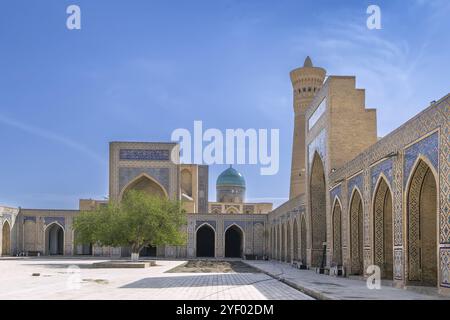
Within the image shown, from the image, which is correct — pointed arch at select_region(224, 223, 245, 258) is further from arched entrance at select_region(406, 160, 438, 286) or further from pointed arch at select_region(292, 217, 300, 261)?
arched entrance at select_region(406, 160, 438, 286)

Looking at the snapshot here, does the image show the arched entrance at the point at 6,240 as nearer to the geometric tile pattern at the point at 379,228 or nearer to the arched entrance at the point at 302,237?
the arched entrance at the point at 302,237

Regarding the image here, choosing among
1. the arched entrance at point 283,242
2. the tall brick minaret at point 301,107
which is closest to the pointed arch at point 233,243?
the tall brick minaret at point 301,107

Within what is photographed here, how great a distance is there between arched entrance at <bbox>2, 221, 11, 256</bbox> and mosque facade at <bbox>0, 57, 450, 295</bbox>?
5 centimetres

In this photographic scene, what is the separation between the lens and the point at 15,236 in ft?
109

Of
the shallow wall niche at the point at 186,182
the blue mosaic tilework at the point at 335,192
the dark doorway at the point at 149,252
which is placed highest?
the shallow wall niche at the point at 186,182

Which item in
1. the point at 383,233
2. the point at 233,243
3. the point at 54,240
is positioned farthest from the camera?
the point at 233,243

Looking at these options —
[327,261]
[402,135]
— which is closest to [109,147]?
[327,261]

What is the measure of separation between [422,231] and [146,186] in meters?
25.1

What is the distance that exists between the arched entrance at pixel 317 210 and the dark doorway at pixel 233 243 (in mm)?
17347

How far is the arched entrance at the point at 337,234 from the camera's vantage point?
17.2 m

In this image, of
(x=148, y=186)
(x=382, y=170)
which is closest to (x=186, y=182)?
(x=148, y=186)

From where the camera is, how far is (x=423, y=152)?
10.2m

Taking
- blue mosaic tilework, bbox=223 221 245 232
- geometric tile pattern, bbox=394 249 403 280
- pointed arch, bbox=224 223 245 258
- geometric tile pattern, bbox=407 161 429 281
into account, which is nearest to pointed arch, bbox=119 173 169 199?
blue mosaic tilework, bbox=223 221 245 232

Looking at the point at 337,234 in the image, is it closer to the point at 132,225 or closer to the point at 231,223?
the point at 132,225
